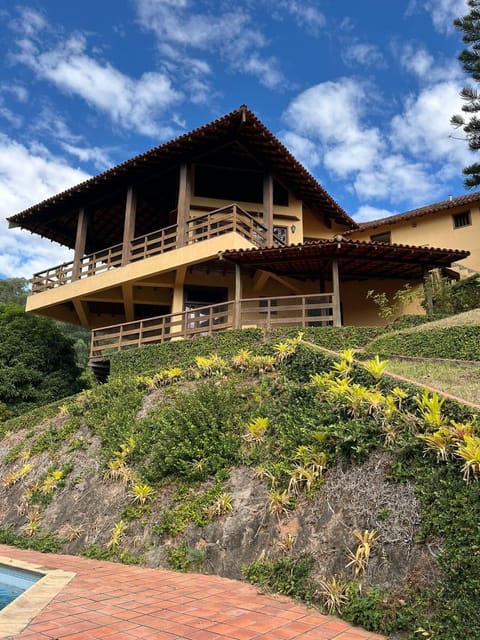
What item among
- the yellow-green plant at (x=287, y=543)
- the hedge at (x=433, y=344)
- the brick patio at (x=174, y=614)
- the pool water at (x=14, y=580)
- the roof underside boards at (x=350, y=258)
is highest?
the roof underside boards at (x=350, y=258)

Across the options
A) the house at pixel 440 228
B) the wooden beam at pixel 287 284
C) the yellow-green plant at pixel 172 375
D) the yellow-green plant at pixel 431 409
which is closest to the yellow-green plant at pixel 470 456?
the yellow-green plant at pixel 431 409

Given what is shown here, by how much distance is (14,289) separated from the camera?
4603 cm

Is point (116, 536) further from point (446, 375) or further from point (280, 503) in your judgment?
point (446, 375)

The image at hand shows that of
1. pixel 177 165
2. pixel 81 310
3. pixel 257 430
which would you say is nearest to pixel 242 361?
pixel 257 430

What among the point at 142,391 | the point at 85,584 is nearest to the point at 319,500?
the point at 85,584

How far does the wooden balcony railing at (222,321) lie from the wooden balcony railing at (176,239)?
252 centimetres

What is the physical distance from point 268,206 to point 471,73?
9235mm

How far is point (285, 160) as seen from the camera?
1666cm

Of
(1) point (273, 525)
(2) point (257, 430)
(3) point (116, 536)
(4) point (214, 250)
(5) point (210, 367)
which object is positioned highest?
(4) point (214, 250)

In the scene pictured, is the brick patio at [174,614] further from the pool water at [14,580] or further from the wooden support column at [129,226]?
the wooden support column at [129,226]

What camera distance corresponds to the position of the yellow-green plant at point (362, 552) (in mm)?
4422

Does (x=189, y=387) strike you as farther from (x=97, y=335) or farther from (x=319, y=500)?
(x=97, y=335)

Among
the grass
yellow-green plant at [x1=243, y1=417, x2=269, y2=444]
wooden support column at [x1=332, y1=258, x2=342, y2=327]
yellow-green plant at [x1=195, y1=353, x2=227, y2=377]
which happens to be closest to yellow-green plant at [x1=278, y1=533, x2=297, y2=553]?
yellow-green plant at [x1=243, y1=417, x2=269, y2=444]

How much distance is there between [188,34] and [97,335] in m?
10.6
